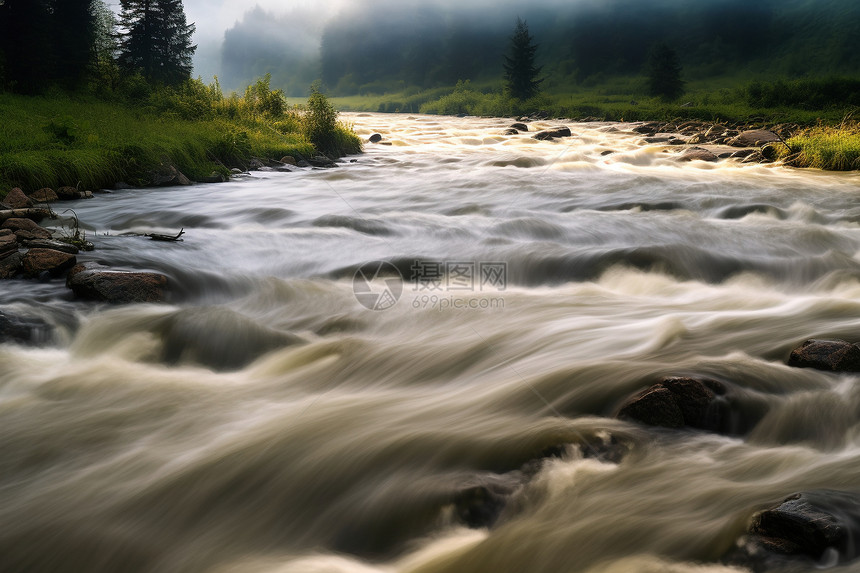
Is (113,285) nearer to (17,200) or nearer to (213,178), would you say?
(17,200)

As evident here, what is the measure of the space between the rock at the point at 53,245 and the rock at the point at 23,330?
1.53 meters

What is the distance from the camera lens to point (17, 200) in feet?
29.9

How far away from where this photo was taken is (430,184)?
1387 cm

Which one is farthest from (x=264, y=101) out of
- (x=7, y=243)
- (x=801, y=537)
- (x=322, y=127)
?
(x=801, y=537)

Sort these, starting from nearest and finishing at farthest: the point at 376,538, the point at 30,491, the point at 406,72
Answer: the point at 376,538 < the point at 30,491 < the point at 406,72

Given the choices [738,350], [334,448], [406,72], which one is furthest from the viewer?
[406,72]

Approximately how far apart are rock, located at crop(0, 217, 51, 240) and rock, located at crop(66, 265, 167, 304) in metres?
1.59

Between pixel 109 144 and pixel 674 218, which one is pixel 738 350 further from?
pixel 109 144

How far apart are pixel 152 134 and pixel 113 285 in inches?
404

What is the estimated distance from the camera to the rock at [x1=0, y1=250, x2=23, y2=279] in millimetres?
5820

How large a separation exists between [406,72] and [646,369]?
436 ft

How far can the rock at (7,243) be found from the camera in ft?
20.3

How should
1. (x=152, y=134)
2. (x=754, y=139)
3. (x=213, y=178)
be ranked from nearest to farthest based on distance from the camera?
(x=213, y=178) < (x=152, y=134) < (x=754, y=139)

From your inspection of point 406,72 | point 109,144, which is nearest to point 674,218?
point 109,144
